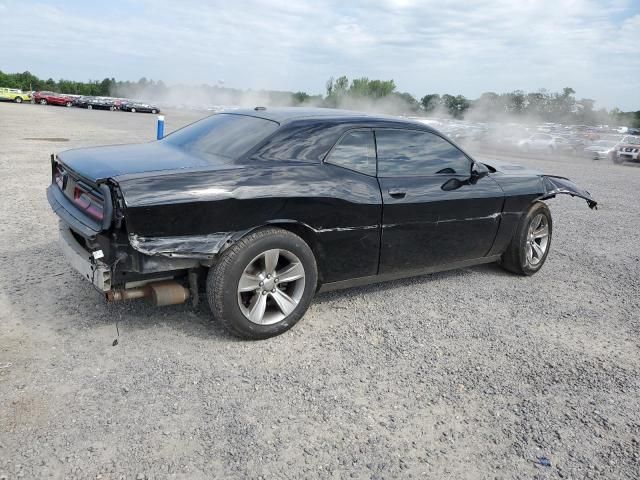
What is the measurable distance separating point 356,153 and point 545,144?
28.4m

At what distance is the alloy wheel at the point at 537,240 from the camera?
17.3 ft

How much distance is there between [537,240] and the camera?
5.50 meters

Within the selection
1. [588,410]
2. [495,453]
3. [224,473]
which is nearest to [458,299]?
[588,410]

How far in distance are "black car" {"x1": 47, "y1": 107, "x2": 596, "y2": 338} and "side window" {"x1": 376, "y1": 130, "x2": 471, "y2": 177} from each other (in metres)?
0.01

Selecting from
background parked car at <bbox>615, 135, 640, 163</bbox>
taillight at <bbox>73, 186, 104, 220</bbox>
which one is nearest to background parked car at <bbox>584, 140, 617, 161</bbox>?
background parked car at <bbox>615, 135, 640, 163</bbox>

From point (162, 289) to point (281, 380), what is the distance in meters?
0.99

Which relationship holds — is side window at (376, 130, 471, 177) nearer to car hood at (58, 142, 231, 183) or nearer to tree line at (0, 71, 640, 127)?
car hood at (58, 142, 231, 183)

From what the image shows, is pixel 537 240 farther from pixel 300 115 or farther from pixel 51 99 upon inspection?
pixel 51 99

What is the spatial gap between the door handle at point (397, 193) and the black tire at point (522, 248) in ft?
5.48

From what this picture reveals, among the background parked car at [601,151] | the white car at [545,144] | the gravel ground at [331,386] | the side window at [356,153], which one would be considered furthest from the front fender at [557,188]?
the white car at [545,144]

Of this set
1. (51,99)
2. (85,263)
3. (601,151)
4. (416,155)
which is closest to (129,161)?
(85,263)

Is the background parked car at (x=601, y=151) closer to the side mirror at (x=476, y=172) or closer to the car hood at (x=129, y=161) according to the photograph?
the side mirror at (x=476, y=172)

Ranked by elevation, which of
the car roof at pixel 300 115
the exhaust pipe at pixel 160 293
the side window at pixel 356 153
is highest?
the car roof at pixel 300 115

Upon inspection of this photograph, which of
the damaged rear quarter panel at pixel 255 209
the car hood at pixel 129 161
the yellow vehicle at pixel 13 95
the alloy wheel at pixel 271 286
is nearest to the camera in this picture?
the damaged rear quarter panel at pixel 255 209
